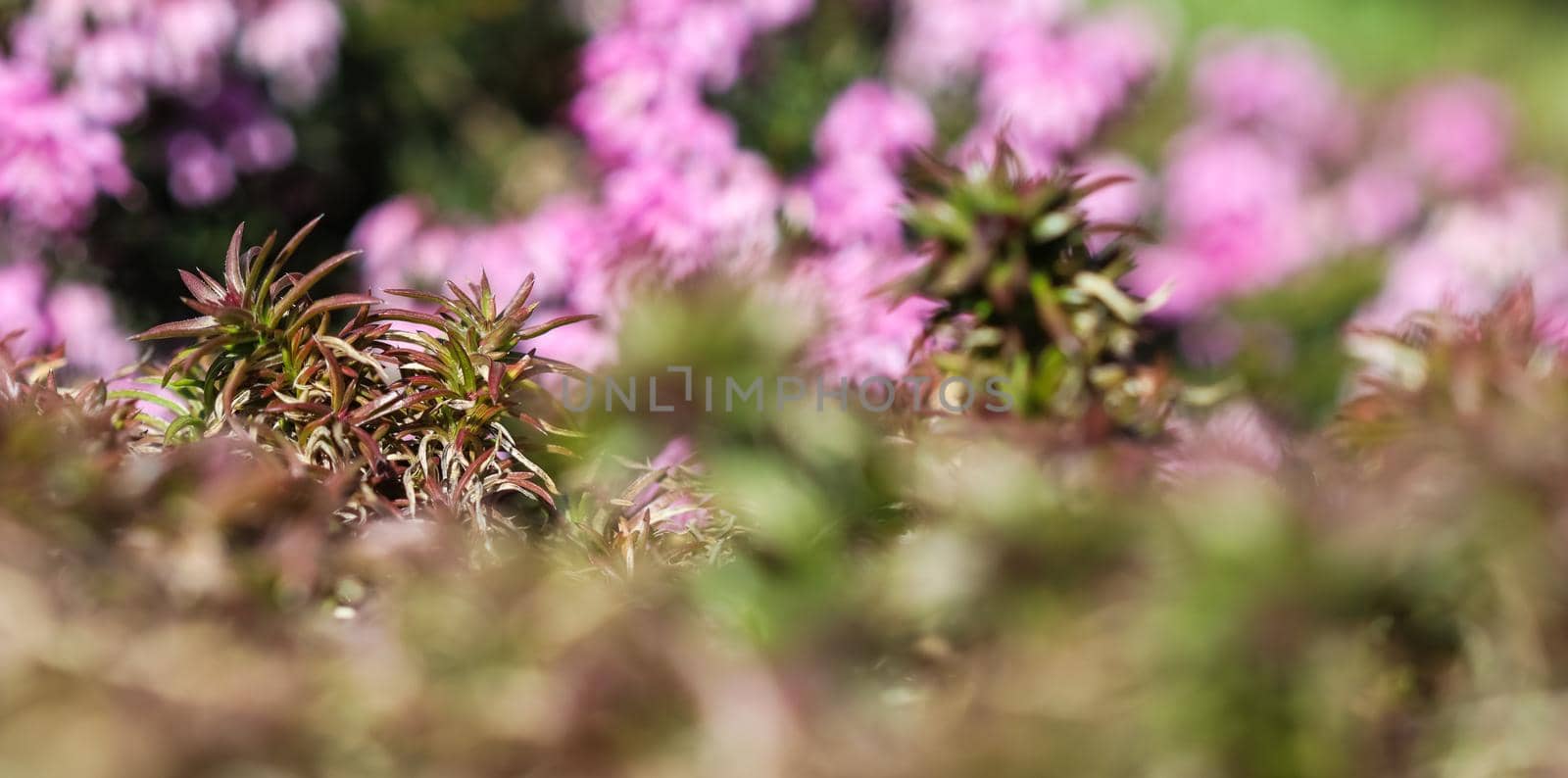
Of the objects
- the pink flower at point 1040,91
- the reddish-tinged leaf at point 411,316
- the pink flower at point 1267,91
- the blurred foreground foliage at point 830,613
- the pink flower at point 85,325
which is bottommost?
the blurred foreground foliage at point 830,613

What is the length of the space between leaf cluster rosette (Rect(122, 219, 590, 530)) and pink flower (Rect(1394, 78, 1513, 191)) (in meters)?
2.72

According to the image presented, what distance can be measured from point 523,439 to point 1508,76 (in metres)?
4.62

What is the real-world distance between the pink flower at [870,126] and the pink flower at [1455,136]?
151 centimetres

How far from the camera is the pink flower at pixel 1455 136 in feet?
9.05

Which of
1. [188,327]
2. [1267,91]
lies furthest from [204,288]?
[1267,91]

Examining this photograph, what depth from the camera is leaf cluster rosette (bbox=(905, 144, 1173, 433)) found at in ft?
2.18

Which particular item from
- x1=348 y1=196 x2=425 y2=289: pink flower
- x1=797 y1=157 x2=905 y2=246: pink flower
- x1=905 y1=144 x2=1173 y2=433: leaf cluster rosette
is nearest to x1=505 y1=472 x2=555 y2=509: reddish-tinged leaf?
x1=905 y1=144 x2=1173 y2=433: leaf cluster rosette

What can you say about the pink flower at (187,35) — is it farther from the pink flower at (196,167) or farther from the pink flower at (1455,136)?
the pink flower at (1455,136)

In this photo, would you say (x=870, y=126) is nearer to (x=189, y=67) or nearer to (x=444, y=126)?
(x=444, y=126)

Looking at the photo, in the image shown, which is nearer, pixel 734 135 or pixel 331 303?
pixel 331 303

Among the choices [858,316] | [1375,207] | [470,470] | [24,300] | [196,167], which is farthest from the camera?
[1375,207]

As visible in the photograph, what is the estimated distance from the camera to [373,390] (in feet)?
2.05

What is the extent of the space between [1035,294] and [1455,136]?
262 cm

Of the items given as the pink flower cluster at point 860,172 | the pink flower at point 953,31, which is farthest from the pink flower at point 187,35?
the pink flower at point 953,31
